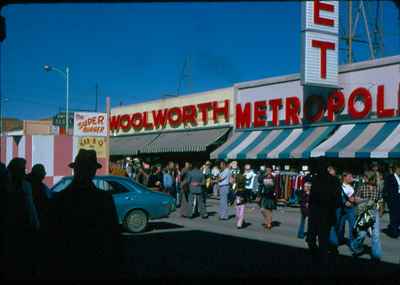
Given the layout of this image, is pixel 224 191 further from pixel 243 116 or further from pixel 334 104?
pixel 243 116

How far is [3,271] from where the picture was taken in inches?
185

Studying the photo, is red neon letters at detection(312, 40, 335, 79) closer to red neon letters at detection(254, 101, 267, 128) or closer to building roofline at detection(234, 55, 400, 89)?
building roofline at detection(234, 55, 400, 89)

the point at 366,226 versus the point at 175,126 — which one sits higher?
the point at 175,126

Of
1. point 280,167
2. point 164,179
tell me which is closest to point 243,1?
point 164,179

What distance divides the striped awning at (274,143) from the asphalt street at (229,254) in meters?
7.81

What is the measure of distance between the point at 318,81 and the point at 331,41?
171 cm

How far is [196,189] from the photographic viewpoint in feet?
56.1

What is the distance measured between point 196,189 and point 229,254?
693 cm

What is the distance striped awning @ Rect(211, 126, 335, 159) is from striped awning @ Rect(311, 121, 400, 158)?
0.68 metres

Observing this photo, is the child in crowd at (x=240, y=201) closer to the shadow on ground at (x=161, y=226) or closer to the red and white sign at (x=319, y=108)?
the shadow on ground at (x=161, y=226)

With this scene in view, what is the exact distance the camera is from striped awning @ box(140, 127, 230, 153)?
29.0m

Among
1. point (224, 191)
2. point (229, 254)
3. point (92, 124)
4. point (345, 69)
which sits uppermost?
point (345, 69)

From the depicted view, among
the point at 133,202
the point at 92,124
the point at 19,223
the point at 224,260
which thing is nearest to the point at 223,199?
the point at 133,202

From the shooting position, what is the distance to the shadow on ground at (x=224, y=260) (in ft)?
27.7
